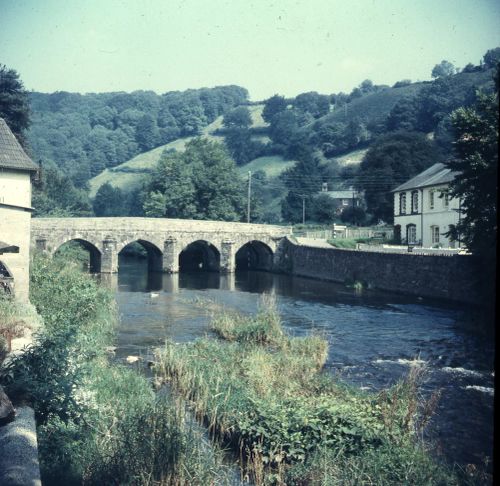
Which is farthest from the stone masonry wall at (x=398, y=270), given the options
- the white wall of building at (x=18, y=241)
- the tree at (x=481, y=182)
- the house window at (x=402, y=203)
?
the white wall of building at (x=18, y=241)

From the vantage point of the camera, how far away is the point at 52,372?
25.6 feet

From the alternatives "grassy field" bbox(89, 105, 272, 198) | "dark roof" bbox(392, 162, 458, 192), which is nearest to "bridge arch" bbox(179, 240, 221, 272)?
"dark roof" bbox(392, 162, 458, 192)

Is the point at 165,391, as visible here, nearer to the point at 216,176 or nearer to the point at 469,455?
the point at 469,455

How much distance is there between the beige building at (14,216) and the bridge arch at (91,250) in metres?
16.4

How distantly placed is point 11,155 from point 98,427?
46.9ft

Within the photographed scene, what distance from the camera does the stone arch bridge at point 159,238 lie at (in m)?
36.0


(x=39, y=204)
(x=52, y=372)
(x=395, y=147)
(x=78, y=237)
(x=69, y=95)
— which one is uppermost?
(x=69, y=95)

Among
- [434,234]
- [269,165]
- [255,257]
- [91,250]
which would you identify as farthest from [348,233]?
[269,165]

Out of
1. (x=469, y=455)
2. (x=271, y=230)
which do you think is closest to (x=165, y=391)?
(x=469, y=455)

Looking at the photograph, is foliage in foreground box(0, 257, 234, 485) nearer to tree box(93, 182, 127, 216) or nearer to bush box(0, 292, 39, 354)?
bush box(0, 292, 39, 354)

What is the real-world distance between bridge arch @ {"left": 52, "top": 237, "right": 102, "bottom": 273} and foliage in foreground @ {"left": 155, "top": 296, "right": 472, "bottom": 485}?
85.1 ft

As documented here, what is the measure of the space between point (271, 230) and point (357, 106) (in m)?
76.6

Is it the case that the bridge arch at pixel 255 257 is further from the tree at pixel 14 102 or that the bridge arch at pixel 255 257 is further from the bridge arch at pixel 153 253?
the tree at pixel 14 102

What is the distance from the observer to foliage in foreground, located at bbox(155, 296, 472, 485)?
6953 mm
